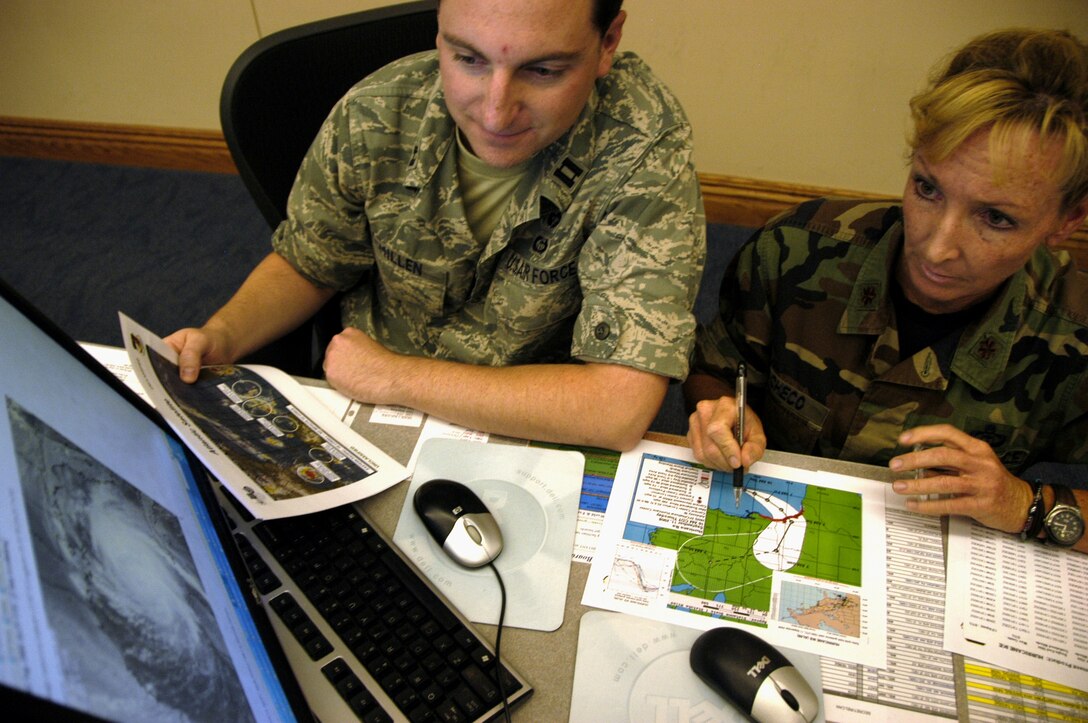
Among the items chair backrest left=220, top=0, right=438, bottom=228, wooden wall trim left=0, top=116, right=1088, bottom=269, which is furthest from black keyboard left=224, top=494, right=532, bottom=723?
wooden wall trim left=0, top=116, right=1088, bottom=269

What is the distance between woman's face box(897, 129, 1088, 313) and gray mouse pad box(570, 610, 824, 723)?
550 mm

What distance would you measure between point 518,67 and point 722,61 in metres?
1.57

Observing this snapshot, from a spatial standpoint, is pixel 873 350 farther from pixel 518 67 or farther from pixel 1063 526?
pixel 518 67

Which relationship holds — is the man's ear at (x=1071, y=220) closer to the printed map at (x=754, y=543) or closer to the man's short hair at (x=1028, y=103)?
the man's short hair at (x=1028, y=103)

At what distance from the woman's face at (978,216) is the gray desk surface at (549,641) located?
29 cm

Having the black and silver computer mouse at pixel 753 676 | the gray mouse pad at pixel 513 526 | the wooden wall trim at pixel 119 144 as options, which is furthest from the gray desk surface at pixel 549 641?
the wooden wall trim at pixel 119 144

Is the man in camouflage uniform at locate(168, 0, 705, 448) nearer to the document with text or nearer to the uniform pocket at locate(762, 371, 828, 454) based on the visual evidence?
the uniform pocket at locate(762, 371, 828, 454)

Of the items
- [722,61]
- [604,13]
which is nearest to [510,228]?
[604,13]

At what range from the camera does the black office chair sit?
1221 millimetres

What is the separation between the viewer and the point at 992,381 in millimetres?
1123

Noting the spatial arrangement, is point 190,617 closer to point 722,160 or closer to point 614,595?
point 614,595

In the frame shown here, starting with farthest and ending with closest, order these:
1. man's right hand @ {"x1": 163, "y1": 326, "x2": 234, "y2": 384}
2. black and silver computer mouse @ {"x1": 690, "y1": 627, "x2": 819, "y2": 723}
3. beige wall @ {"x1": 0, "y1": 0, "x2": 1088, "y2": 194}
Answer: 1. beige wall @ {"x1": 0, "y1": 0, "x2": 1088, "y2": 194}
2. man's right hand @ {"x1": 163, "y1": 326, "x2": 234, "y2": 384}
3. black and silver computer mouse @ {"x1": 690, "y1": 627, "x2": 819, "y2": 723}

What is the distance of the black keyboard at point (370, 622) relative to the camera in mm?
770

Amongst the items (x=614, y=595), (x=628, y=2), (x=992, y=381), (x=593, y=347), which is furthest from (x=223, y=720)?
(x=628, y=2)
